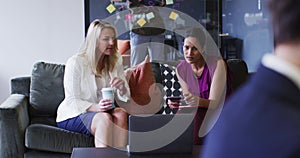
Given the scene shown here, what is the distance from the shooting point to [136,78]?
346 centimetres

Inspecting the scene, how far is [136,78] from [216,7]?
2.63m

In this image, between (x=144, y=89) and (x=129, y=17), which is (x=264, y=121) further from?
(x=129, y=17)

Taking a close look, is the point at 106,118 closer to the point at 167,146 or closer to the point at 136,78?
the point at 136,78

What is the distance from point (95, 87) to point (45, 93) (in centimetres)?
53

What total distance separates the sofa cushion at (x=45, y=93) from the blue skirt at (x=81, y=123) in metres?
0.38

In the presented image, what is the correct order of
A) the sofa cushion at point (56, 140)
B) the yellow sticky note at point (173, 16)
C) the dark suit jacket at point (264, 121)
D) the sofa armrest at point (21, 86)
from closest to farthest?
the dark suit jacket at point (264, 121) → the sofa cushion at point (56, 140) → the sofa armrest at point (21, 86) → the yellow sticky note at point (173, 16)

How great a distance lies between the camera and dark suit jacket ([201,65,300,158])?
0.50m

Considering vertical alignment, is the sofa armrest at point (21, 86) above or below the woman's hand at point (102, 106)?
above

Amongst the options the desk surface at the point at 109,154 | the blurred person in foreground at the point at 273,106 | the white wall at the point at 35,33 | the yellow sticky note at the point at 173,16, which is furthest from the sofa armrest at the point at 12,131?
the blurred person in foreground at the point at 273,106

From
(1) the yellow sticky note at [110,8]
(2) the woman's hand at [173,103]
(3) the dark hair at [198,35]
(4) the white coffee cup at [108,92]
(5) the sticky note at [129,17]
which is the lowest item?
(2) the woman's hand at [173,103]

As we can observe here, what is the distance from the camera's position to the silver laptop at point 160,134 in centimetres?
215

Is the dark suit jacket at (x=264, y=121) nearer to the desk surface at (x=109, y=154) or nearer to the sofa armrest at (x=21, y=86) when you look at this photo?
the desk surface at (x=109, y=154)

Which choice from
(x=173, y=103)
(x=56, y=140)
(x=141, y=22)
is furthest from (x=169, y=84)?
(x=141, y=22)

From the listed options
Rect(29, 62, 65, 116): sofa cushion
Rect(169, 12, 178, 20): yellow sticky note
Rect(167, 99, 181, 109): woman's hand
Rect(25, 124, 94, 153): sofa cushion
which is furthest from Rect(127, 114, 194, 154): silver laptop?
Rect(169, 12, 178, 20): yellow sticky note
